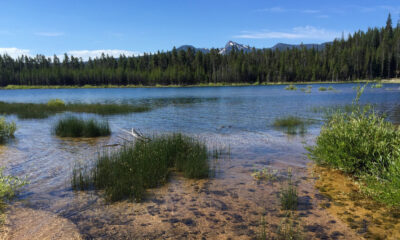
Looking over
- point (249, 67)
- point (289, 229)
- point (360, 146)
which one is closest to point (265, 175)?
point (360, 146)

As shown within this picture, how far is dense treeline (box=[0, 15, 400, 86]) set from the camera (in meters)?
141

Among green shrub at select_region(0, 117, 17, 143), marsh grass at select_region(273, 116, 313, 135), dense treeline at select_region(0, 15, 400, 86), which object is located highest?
dense treeline at select_region(0, 15, 400, 86)

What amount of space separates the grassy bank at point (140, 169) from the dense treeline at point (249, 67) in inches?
5653

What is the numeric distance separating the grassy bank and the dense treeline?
14357 cm

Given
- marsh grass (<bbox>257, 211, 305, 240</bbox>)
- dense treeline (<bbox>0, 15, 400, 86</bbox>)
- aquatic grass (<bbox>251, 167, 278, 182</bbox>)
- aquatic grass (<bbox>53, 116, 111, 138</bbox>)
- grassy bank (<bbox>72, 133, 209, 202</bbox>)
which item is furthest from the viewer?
dense treeline (<bbox>0, 15, 400, 86</bbox>)

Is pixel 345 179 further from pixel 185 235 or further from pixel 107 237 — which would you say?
pixel 107 237

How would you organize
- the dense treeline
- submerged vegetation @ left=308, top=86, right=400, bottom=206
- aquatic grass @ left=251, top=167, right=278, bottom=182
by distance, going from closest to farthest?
submerged vegetation @ left=308, top=86, right=400, bottom=206, aquatic grass @ left=251, top=167, right=278, bottom=182, the dense treeline

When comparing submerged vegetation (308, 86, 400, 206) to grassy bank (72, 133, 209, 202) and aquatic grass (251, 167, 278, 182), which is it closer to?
aquatic grass (251, 167, 278, 182)

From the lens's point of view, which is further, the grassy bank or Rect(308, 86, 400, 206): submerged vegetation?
Rect(308, 86, 400, 206): submerged vegetation

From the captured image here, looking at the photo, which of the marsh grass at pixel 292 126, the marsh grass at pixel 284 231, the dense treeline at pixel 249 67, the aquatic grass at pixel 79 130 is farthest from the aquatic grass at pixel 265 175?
the dense treeline at pixel 249 67

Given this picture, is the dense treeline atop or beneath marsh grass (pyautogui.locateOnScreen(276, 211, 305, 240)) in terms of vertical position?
atop

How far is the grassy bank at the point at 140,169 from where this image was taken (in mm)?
6617

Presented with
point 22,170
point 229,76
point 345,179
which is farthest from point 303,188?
point 229,76

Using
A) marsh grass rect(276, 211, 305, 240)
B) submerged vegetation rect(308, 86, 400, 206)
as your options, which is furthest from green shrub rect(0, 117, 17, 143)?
submerged vegetation rect(308, 86, 400, 206)
